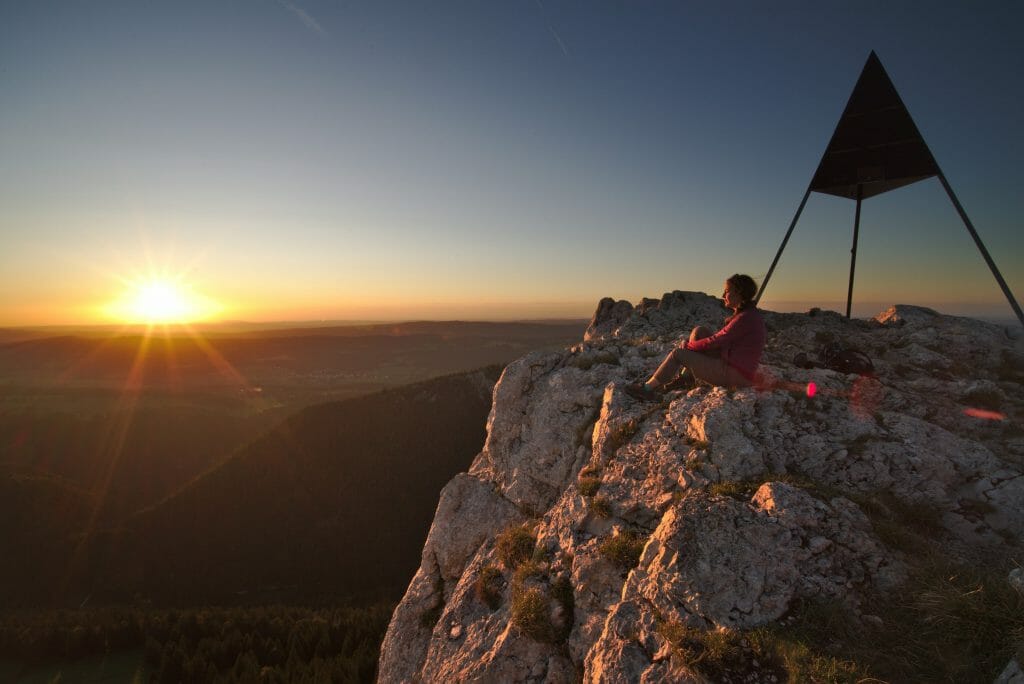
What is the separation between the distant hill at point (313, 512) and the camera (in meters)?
89.6

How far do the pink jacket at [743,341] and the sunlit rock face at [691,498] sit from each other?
0.60m

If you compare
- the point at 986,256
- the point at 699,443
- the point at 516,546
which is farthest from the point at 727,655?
the point at 986,256

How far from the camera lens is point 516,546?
409 inches

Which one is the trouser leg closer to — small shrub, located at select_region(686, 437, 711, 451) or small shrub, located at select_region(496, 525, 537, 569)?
small shrub, located at select_region(686, 437, 711, 451)

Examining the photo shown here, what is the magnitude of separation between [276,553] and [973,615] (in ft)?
366

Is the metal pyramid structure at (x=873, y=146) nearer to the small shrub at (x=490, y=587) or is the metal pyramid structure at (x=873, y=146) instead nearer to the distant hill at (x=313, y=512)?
the small shrub at (x=490, y=587)

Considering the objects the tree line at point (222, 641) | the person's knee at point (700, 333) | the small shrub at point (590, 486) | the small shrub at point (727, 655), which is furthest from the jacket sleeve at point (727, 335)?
the tree line at point (222, 641)

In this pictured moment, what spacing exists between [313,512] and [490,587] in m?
104

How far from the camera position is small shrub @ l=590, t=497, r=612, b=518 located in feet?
29.4

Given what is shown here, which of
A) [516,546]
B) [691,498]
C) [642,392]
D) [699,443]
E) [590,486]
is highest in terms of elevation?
[642,392]

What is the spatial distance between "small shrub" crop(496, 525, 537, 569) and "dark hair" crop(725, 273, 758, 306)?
23.7 ft

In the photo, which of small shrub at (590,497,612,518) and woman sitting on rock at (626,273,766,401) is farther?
woman sitting on rock at (626,273,766,401)

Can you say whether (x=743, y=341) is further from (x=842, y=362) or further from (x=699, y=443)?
(x=842, y=362)

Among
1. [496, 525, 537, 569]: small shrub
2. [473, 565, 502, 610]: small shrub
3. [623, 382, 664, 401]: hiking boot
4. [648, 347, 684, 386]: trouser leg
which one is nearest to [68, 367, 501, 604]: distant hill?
[473, 565, 502, 610]: small shrub
